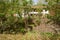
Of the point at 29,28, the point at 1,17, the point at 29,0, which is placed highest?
the point at 29,0

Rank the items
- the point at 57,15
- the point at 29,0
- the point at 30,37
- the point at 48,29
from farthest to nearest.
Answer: the point at 29,0, the point at 57,15, the point at 48,29, the point at 30,37

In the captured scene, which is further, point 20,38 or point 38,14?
point 38,14

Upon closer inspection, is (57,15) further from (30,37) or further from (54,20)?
(30,37)

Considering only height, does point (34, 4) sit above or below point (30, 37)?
above

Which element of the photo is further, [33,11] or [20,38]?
[33,11]

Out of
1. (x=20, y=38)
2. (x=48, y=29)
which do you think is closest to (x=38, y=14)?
(x=48, y=29)

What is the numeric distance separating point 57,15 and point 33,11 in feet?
5.95

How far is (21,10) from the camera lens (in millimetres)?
9969

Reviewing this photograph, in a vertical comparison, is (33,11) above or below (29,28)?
above

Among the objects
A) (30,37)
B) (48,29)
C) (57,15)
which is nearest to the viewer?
(30,37)

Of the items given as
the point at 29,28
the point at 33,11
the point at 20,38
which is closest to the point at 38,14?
the point at 33,11

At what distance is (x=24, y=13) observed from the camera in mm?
10391

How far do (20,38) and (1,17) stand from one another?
296 cm

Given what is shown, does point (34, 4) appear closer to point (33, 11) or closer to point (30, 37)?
point (33, 11)
